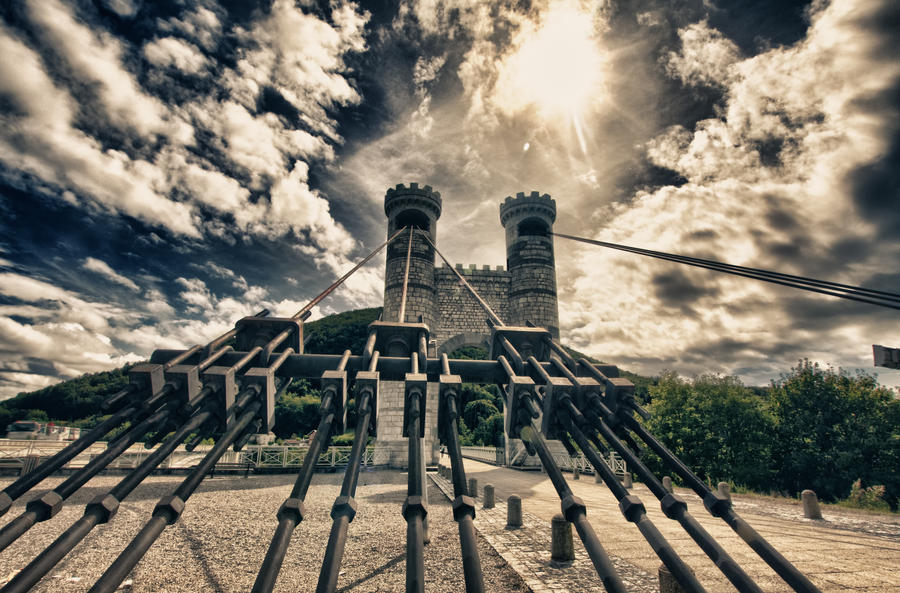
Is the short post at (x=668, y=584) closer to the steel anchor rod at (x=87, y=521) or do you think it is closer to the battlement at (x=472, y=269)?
the steel anchor rod at (x=87, y=521)

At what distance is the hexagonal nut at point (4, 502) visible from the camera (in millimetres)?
2082

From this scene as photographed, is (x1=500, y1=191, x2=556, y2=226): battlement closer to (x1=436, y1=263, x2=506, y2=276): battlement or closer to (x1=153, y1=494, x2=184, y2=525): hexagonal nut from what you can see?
(x1=436, y1=263, x2=506, y2=276): battlement

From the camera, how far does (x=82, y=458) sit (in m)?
17.5

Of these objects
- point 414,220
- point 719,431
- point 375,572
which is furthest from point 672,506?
point 719,431

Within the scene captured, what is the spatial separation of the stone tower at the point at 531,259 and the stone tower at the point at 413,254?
→ 3867 mm

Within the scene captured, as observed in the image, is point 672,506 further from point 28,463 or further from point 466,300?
point 28,463

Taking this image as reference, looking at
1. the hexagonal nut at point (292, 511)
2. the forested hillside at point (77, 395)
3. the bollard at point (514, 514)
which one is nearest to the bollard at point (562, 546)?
the bollard at point (514, 514)

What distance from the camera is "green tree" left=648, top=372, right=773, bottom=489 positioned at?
20.9 meters

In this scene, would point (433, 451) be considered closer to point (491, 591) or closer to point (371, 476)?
point (371, 476)

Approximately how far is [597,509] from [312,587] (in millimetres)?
6663

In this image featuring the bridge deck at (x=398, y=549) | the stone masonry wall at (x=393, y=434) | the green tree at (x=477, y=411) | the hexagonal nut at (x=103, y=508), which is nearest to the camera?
the hexagonal nut at (x=103, y=508)

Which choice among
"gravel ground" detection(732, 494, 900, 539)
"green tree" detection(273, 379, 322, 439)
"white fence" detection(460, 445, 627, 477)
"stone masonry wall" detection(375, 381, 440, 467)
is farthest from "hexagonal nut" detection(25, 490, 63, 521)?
"green tree" detection(273, 379, 322, 439)

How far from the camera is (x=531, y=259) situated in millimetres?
18641

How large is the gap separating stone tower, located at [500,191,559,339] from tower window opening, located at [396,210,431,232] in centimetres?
434
